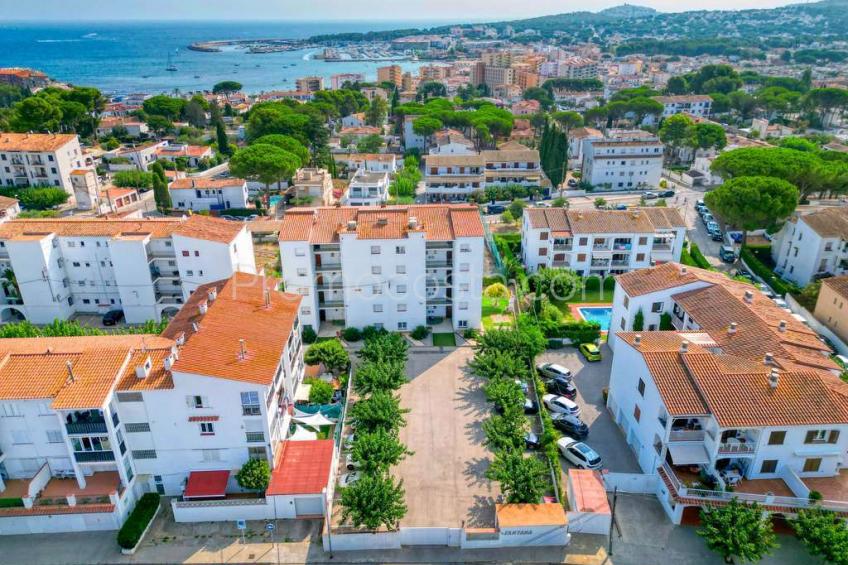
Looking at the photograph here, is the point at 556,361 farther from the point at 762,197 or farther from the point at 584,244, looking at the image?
the point at 762,197

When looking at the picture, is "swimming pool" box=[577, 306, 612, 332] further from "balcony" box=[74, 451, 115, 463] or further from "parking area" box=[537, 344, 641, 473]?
"balcony" box=[74, 451, 115, 463]

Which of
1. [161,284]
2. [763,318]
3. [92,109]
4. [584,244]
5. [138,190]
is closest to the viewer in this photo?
[763,318]

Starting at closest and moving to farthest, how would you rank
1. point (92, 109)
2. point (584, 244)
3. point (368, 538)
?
point (368, 538) < point (584, 244) < point (92, 109)

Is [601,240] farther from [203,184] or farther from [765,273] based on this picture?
[203,184]

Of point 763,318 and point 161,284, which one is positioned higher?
point 763,318

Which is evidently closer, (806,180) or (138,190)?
(806,180)

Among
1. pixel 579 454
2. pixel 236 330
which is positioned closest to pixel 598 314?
pixel 579 454

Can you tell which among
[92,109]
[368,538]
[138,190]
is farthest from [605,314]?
[92,109]
